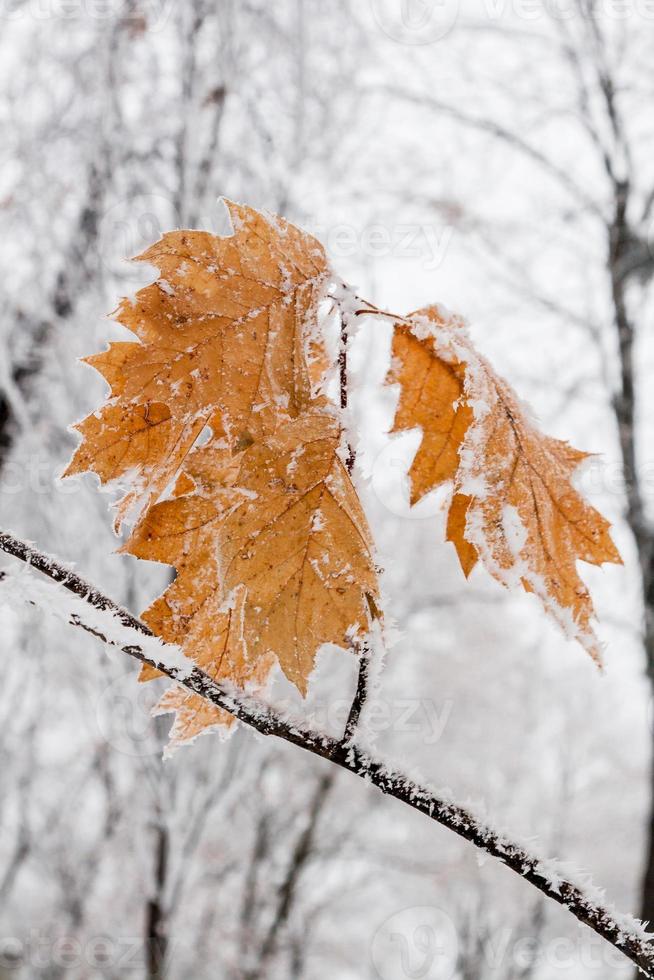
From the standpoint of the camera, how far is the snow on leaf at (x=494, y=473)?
0.54m

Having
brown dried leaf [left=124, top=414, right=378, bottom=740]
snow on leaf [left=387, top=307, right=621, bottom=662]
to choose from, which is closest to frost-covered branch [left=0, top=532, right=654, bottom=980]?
brown dried leaf [left=124, top=414, right=378, bottom=740]

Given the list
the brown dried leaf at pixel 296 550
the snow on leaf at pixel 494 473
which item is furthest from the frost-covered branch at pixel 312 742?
the snow on leaf at pixel 494 473

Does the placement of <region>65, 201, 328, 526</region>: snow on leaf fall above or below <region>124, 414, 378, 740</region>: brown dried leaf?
above

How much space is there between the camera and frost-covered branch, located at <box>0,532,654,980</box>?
0.46m

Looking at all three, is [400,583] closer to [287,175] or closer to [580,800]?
[287,175]

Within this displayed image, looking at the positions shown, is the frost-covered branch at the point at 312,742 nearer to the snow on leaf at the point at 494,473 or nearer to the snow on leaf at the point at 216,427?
the snow on leaf at the point at 216,427

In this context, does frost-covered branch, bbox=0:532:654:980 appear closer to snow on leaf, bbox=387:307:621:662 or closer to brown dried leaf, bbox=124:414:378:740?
brown dried leaf, bbox=124:414:378:740

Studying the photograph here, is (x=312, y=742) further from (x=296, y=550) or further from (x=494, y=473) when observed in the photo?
(x=494, y=473)

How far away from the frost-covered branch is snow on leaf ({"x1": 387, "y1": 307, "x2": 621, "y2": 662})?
6.4 inches

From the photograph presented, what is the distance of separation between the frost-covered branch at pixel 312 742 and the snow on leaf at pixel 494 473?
162mm

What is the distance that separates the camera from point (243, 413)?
0.55 m

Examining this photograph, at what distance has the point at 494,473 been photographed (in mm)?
553

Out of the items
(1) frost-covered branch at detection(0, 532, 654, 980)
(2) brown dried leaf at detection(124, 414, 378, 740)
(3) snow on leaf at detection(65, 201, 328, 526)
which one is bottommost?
(1) frost-covered branch at detection(0, 532, 654, 980)

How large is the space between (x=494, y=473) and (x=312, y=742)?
238mm
